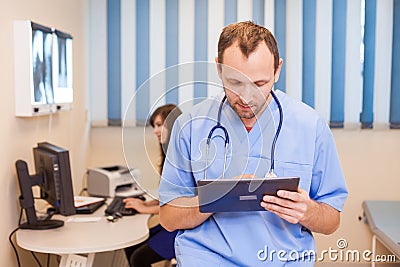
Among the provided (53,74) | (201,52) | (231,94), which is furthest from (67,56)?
(231,94)

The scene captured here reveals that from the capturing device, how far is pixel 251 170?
1408 mm

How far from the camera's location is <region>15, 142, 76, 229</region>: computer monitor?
2338 millimetres

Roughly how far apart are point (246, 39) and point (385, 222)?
1964 mm

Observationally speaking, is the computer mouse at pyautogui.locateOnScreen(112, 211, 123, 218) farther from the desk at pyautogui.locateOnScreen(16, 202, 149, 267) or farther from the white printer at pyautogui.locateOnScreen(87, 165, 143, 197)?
the white printer at pyautogui.locateOnScreen(87, 165, 143, 197)

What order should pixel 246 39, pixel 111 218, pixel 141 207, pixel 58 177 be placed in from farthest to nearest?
pixel 141 207
pixel 111 218
pixel 58 177
pixel 246 39

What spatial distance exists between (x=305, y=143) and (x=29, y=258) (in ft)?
5.26

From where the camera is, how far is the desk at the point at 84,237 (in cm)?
212

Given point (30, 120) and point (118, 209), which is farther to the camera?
point (118, 209)

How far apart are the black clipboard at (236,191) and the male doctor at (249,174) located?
6 cm

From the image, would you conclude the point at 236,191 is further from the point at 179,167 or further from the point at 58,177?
the point at 58,177

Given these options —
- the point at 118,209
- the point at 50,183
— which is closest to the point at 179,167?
the point at 50,183

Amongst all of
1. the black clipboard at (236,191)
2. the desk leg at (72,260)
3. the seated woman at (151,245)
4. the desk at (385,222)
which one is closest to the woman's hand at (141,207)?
the seated woman at (151,245)

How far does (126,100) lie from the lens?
3.61 meters

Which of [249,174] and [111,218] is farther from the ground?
[249,174]
